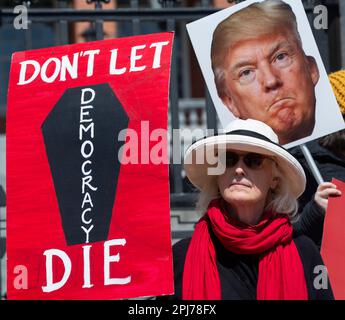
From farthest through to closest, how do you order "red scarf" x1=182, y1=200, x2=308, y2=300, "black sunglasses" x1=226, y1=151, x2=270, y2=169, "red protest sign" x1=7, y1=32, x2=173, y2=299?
"red protest sign" x1=7, y1=32, x2=173, y2=299 < "black sunglasses" x1=226, y1=151, x2=270, y2=169 < "red scarf" x1=182, y1=200, x2=308, y2=300

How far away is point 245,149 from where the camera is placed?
3711mm

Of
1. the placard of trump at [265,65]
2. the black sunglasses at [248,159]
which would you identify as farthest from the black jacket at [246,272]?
the placard of trump at [265,65]

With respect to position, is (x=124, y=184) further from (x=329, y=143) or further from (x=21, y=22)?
(x=21, y=22)

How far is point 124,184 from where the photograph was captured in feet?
13.1

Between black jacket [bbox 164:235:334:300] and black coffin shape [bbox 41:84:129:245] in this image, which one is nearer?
black jacket [bbox 164:235:334:300]

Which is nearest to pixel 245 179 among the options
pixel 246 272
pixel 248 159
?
pixel 248 159

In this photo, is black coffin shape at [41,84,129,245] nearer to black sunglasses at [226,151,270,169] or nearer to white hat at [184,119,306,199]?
white hat at [184,119,306,199]

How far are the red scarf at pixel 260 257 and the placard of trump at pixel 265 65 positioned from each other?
95cm

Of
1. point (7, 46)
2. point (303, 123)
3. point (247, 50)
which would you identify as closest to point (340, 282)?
point (303, 123)

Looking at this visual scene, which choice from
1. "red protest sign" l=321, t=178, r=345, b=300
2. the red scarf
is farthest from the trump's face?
the red scarf

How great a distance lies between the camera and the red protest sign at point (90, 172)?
392 cm

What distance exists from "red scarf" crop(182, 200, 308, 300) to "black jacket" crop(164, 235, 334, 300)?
3cm

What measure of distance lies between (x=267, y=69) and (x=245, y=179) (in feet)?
3.46

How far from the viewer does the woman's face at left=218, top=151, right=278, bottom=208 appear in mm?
3707
